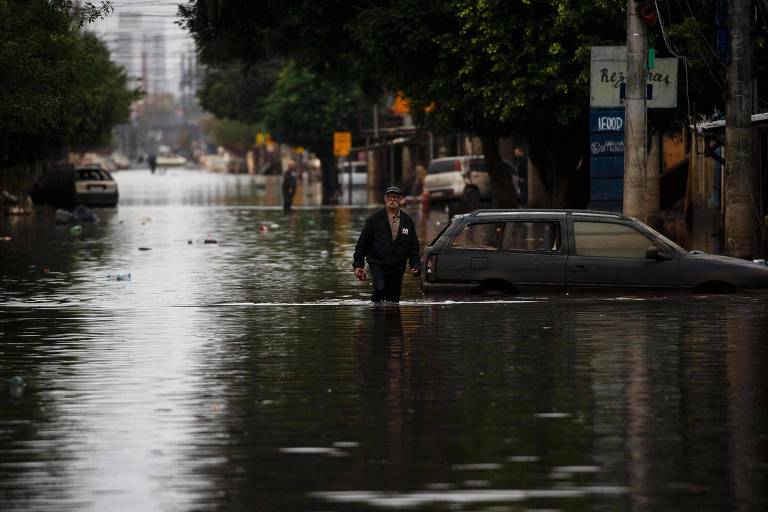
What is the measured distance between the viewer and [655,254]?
20938 mm

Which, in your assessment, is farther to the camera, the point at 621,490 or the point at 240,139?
the point at 240,139

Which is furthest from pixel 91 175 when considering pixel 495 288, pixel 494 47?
pixel 495 288

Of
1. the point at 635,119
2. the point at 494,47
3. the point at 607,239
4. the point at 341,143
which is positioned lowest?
the point at 607,239

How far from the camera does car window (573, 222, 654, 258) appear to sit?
69.1 feet

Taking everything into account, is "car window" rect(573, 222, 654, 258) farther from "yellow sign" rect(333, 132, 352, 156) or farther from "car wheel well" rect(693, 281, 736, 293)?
"yellow sign" rect(333, 132, 352, 156)

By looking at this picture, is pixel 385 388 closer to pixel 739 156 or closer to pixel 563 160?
pixel 739 156

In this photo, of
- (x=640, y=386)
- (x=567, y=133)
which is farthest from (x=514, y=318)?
(x=567, y=133)

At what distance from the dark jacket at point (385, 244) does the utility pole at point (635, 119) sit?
745 cm

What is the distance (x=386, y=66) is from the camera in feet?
136

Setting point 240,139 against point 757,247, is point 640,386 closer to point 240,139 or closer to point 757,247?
point 757,247

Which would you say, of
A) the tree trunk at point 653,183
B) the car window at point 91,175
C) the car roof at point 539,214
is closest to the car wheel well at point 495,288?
the car roof at point 539,214

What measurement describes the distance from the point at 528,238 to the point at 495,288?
2.41ft

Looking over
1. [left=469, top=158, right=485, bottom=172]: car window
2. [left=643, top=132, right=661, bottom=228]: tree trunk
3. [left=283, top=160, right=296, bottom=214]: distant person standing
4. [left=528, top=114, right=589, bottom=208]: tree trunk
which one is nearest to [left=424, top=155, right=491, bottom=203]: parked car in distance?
[left=469, top=158, right=485, bottom=172]: car window

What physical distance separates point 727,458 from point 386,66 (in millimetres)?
31957
